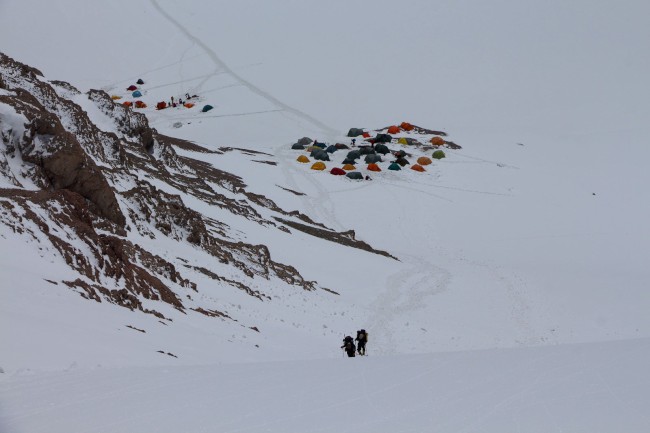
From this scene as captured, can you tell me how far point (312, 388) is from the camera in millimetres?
8711

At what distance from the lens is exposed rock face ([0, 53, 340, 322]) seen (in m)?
12.8

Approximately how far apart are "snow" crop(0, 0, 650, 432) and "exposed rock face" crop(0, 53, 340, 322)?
0.65 metres

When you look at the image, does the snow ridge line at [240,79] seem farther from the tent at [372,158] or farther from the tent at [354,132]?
the tent at [372,158]

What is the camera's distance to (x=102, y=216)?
17.2 meters

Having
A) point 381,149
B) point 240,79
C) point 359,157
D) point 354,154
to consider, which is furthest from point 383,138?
point 240,79

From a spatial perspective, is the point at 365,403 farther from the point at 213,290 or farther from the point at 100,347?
the point at 213,290

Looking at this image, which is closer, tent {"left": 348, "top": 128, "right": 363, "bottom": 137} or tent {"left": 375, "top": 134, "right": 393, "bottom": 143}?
tent {"left": 375, "top": 134, "right": 393, "bottom": 143}

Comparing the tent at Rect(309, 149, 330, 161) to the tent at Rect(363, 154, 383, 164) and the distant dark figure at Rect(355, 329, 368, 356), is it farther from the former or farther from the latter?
the distant dark figure at Rect(355, 329, 368, 356)

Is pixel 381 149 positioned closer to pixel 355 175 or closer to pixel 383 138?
pixel 383 138

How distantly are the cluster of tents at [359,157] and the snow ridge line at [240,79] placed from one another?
11.1 metres

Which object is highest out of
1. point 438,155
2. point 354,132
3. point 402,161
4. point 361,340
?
point 354,132

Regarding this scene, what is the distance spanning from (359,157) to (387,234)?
1915cm

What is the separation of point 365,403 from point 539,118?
255 feet

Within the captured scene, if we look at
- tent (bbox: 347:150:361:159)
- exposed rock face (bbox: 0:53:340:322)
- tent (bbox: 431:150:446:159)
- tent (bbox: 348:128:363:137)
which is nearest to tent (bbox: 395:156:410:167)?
tent (bbox: 347:150:361:159)
